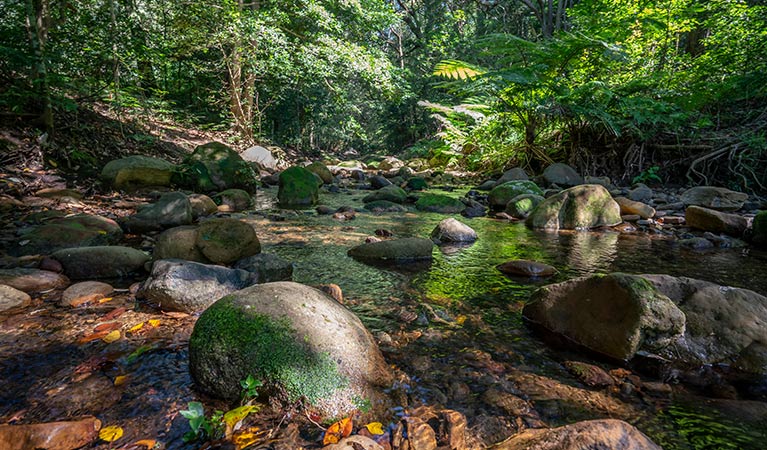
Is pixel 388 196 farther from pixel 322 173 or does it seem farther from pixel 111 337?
pixel 111 337

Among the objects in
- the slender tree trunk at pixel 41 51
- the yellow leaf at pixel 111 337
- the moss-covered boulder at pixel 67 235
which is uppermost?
the slender tree trunk at pixel 41 51

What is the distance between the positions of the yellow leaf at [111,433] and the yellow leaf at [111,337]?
809 millimetres

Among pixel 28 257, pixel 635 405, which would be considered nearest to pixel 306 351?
pixel 635 405

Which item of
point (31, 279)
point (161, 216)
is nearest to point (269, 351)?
point (31, 279)

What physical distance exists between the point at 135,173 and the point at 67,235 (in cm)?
337

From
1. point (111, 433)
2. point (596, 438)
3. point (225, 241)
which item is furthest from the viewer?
point (225, 241)

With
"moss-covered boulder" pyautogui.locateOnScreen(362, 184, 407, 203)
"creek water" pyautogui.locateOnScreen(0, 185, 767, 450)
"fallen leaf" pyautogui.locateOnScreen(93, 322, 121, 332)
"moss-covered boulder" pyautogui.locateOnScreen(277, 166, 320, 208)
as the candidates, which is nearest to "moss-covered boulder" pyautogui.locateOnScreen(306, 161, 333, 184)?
"moss-covered boulder" pyautogui.locateOnScreen(277, 166, 320, 208)

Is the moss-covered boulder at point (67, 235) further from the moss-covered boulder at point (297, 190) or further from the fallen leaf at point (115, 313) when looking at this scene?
the moss-covered boulder at point (297, 190)

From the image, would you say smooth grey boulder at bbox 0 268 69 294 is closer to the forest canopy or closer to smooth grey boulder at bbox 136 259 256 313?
smooth grey boulder at bbox 136 259 256 313

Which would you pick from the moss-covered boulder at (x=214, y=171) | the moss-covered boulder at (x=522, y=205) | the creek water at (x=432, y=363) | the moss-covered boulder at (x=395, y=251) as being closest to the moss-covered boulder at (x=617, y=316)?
the creek water at (x=432, y=363)

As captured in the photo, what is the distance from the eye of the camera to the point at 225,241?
3.41 m

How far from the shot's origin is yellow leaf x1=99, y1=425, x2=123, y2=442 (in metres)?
1.43

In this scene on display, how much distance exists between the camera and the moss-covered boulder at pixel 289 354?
5.38ft

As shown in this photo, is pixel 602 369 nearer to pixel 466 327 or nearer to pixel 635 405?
pixel 635 405
